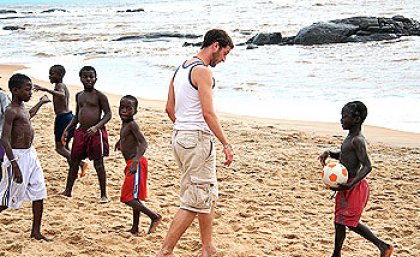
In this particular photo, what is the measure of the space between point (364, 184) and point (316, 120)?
19.7 ft

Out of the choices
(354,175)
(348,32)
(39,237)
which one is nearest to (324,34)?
(348,32)

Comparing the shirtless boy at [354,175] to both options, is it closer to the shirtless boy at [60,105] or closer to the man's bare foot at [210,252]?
the man's bare foot at [210,252]

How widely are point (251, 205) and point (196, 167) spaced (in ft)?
6.23

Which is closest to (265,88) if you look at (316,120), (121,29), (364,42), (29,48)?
(316,120)

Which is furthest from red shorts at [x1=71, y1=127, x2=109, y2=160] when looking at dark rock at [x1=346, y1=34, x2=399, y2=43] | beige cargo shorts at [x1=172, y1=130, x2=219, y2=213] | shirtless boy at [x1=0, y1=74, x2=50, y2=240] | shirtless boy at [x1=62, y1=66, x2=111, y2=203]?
dark rock at [x1=346, y1=34, x2=399, y2=43]

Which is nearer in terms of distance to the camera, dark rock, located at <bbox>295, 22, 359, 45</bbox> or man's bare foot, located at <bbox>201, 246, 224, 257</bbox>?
man's bare foot, located at <bbox>201, 246, 224, 257</bbox>

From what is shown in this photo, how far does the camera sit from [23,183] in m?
4.34

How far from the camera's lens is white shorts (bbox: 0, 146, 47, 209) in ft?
14.3

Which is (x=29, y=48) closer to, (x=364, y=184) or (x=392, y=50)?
(x=392, y=50)

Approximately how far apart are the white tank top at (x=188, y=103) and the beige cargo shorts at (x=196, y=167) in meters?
0.05

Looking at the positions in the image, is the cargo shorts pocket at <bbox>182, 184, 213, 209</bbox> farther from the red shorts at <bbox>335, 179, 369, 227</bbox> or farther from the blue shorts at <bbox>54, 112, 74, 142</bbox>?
the blue shorts at <bbox>54, 112, 74, 142</bbox>

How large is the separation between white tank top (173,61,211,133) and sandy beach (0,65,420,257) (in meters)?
1.15

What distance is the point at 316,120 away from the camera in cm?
1010

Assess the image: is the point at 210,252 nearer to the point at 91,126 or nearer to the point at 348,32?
the point at 91,126
